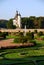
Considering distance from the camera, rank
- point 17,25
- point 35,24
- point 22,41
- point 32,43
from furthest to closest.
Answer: point 35,24, point 17,25, point 22,41, point 32,43

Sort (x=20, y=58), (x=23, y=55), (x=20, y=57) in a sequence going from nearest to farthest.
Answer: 1. (x=20, y=58)
2. (x=20, y=57)
3. (x=23, y=55)

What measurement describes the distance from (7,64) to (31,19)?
160ft

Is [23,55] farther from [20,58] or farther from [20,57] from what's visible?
[20,58]

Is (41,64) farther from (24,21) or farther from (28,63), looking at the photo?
(24,21)

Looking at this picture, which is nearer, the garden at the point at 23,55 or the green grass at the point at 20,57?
the garden at the point at 23,55

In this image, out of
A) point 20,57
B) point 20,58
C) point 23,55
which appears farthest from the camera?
point 23,55

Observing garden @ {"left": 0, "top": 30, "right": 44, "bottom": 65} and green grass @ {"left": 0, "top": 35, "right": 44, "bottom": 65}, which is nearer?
garden @ {"left": 0, "top": 30, "right": 44, "bottom": 65}

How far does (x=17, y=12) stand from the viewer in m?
49.3

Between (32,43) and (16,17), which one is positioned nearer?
(32,43)

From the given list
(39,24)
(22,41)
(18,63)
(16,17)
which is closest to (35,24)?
(39,24)

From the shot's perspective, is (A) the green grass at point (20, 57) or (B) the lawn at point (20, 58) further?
(A) the green grass at point (20, 57)

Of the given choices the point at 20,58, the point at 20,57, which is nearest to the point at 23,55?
the point at 20,57

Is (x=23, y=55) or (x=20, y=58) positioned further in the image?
(x=23, y=55)

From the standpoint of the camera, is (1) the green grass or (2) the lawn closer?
(2) the lawn
